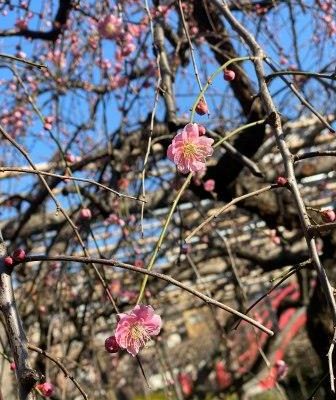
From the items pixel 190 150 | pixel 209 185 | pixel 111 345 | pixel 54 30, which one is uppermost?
pixel 54 30

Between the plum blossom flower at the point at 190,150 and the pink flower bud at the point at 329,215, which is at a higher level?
the plum blossom flower at the point at 190,150

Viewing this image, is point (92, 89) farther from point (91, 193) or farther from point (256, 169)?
point (256, 169)

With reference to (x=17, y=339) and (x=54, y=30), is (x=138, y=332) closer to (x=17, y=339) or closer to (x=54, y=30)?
(x=17, y=339)

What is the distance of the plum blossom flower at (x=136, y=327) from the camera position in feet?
4.02

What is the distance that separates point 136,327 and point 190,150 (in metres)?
0.43

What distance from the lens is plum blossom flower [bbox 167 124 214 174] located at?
4.92 feet

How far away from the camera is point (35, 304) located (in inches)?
128

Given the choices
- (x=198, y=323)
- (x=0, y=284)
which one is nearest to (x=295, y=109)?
(x=0, y=284)

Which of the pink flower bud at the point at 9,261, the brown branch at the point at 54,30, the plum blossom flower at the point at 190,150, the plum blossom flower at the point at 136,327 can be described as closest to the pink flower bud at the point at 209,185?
the brown branch at the point at 54,30

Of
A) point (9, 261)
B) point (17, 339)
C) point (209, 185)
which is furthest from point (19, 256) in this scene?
point (209, 185)

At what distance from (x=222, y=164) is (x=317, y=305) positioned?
103 cm

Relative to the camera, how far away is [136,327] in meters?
1.25

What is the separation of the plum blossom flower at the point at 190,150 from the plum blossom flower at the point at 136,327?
369 mm

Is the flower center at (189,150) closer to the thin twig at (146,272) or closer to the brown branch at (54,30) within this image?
the thin twig at (146,272)
